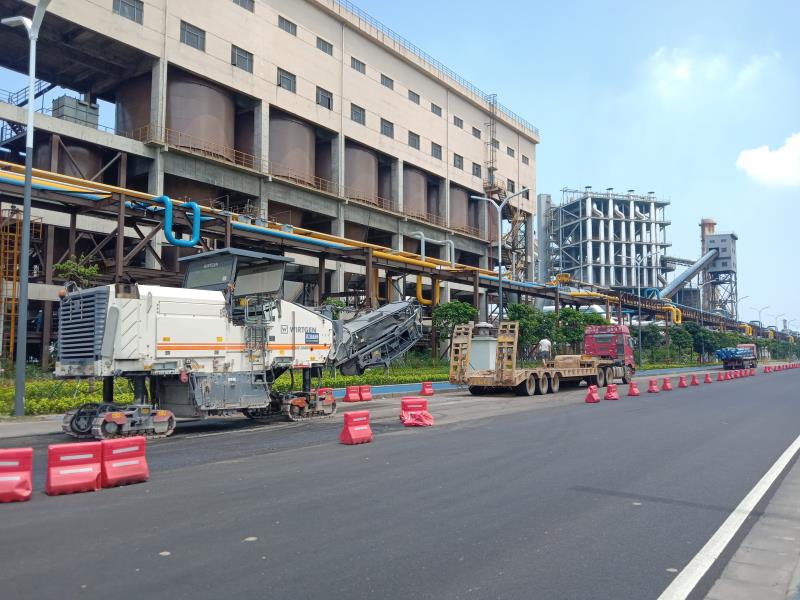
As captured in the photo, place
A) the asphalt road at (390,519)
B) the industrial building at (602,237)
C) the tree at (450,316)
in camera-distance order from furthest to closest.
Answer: the industrial building at (602,237)
the tree at (450,316)
the asphalt road at (390,519)

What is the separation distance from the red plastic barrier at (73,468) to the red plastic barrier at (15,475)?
27cm

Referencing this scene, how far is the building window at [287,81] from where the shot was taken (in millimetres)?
43531

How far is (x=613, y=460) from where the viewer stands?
1059 cm

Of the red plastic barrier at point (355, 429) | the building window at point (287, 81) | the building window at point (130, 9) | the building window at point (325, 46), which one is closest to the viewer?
the red plastic barrier at point (355, 429)

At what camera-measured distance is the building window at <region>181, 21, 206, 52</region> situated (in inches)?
1474

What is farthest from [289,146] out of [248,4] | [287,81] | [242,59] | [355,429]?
[355,429]

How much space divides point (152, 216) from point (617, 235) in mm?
111638

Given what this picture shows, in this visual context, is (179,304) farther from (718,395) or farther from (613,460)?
(718,395)

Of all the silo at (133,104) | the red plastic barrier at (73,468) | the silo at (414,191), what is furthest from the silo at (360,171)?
the red plastic barrier at (73,468)

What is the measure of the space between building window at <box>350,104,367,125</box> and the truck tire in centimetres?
3056

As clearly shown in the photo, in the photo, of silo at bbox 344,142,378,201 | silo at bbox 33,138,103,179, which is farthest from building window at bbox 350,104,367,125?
silo at bbox 33,138,103,179

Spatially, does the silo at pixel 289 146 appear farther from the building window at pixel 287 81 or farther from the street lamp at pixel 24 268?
the street lamp at pixel 24 268

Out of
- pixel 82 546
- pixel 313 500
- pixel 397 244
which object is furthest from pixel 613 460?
pixel 397 244

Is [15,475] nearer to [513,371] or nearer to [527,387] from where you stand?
[513,371]
